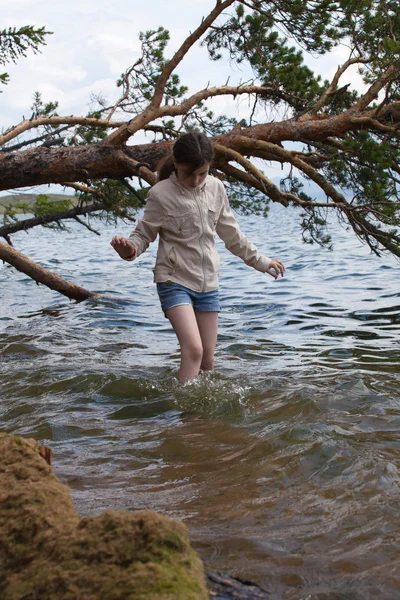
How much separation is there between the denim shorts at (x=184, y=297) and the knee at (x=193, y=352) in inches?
12.9

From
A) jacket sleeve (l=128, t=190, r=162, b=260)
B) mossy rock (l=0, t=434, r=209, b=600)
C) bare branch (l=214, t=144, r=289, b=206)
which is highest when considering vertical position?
bare branch (l=214, t=144, r=289, b=206)

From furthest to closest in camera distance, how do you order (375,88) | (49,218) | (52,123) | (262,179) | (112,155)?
1. (49,218)
2. (52,123)
3. (112,155)
4. (375,88)
5. (262,179)

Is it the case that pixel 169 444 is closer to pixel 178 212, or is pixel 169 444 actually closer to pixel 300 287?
pixel 178 212

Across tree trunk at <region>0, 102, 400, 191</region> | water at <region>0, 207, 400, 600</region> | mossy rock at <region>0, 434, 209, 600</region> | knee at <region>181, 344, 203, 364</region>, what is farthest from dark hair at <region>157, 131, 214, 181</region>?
tree trunk at <region>0, 102, 400, 191</region>

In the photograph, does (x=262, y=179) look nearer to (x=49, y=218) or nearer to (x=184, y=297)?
(x=184, y=297)

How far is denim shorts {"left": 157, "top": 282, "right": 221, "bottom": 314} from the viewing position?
482 cm

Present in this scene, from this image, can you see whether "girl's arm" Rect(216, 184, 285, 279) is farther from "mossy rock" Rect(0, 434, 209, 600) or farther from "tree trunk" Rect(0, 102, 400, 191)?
"mossy rock" Rect(0, 434, 209, 600)

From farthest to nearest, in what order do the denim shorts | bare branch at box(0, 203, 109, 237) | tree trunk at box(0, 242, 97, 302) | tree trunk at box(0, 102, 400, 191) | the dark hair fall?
bare branch at box(0, 203, 109, 237) → tree trunk at box(0, 242, 97, 302) → tree trunk at box(0, 102, 400, 191) → the denim shorts → the dark hair

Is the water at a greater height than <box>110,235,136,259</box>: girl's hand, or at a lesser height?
lesser

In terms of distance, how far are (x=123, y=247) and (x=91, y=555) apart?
9.83 ft

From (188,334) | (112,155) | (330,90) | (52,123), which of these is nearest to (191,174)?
(188,334)

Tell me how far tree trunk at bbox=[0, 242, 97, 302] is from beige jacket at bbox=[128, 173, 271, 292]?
5.37m

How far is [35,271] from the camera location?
10.1m

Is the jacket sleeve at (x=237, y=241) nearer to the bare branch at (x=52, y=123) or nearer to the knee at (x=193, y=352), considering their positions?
the knee at (x=193, y=352)
